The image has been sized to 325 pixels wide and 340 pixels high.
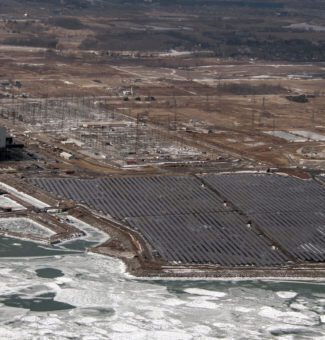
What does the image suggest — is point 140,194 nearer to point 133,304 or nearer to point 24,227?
point 24,227

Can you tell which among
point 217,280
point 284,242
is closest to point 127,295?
point 217,280

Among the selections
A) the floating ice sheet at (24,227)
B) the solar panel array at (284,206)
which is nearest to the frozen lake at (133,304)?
the floating ice sheet at (24,227)

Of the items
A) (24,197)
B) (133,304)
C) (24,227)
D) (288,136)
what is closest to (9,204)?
(24,197)

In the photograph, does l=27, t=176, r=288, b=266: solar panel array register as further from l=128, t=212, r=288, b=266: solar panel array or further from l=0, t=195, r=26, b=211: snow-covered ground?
l=0, t=195, r=26, b=211: snow-covered ground

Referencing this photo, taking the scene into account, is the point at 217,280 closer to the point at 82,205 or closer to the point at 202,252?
the point at 202,252

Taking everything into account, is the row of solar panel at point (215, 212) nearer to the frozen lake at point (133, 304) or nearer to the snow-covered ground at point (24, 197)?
the snow-covered ground at point (24, 197)

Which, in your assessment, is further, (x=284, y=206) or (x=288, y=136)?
(x=288, y=136)
